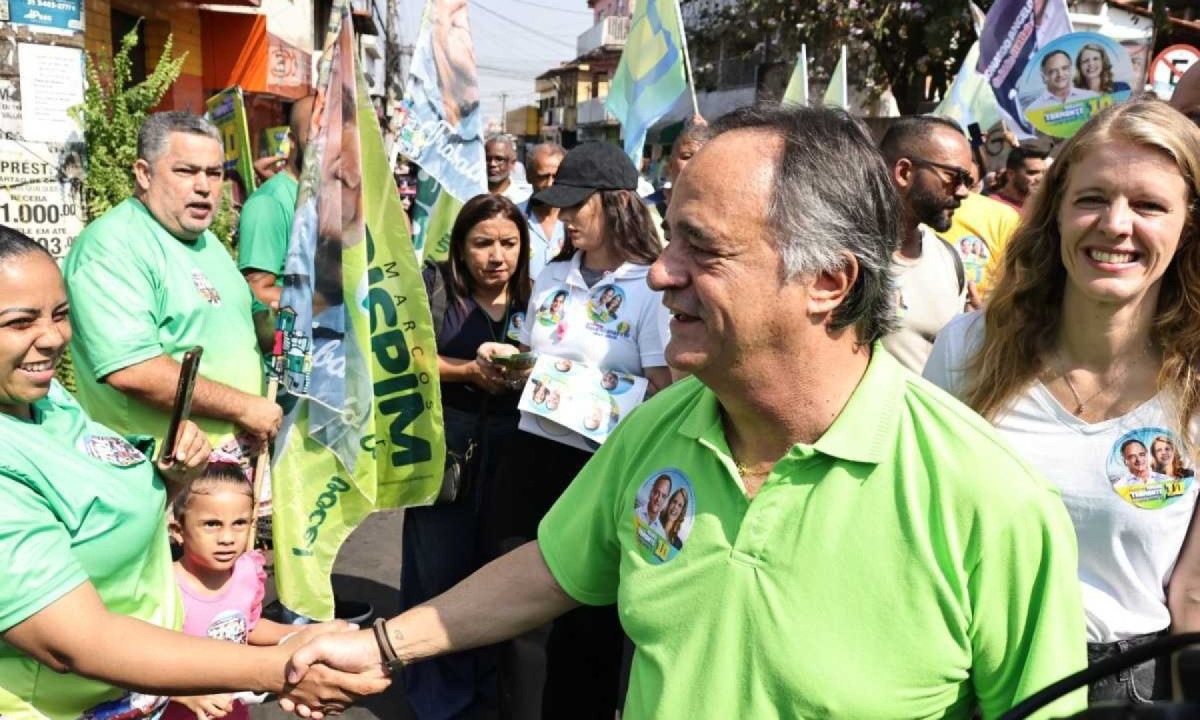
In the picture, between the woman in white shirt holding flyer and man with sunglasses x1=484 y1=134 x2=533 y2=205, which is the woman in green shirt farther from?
man with sunglasses x1=484 y1=134 x2=533 y2=205

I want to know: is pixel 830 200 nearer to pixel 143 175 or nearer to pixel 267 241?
pixel 143 175

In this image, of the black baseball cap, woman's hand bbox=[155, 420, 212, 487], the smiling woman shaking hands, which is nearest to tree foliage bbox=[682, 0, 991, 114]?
the black baseball cap

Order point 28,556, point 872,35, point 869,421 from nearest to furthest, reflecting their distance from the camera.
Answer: point 869,421 < point 28,556 < point 872,35

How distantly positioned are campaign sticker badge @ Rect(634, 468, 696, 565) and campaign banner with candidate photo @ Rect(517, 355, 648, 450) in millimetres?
1843

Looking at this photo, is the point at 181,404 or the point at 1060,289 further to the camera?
the point at 181,404

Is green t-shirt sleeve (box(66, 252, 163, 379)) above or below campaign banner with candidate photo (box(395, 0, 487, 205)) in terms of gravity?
below

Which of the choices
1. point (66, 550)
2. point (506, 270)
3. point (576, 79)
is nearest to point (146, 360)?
point (506, 270)

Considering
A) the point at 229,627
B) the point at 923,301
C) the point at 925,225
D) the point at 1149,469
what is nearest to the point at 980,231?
the point at 925,225

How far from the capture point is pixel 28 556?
193cm

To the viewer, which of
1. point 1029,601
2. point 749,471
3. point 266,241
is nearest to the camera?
point 1029,601

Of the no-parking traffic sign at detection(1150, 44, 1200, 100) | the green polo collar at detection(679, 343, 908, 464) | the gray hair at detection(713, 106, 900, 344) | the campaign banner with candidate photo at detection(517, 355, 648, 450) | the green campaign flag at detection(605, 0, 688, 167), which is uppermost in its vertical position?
the no-parking traffic sign at detection(1150, 44, 1200, 100)

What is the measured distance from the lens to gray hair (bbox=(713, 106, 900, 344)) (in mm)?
1616

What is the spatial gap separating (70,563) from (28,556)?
0.29 ft

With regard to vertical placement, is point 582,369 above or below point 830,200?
below
